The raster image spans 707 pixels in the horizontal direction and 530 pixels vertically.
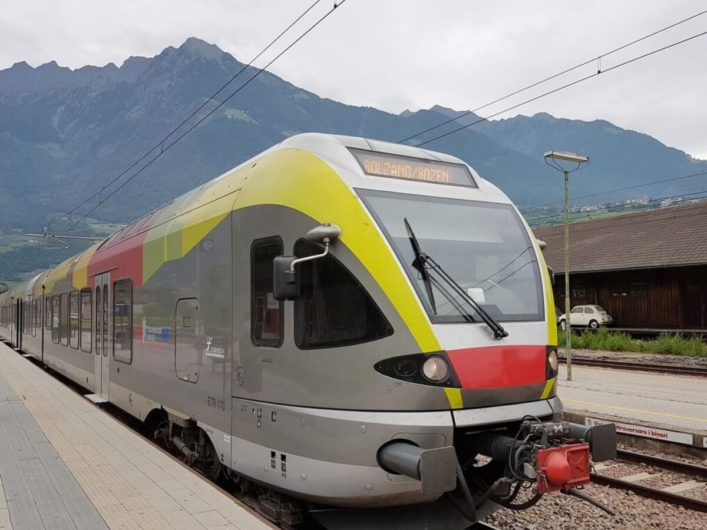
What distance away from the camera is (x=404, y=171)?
5.59 meters

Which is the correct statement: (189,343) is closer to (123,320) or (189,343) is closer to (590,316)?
(123,320)

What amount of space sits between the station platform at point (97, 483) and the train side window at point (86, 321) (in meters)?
2.71

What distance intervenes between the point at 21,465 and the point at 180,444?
5.50 ft

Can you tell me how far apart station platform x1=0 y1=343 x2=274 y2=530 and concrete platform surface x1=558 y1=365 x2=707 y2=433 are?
6741 mm

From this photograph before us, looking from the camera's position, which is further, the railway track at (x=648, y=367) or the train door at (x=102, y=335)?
the railway track at (x=648, y=367)

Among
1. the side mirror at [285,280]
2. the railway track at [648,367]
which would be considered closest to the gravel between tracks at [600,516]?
the side mirror at [285,280]

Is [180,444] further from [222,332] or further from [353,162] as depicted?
[353,162]

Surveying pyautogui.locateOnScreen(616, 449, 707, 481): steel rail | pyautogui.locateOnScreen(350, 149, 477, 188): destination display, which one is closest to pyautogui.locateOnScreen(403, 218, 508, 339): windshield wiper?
pyautogui.locateOnScreen(350, 149, 477, 188): destination display

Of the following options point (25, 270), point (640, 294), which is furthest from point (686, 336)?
point (25, 270)

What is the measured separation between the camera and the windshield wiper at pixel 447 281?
4875 millimetres

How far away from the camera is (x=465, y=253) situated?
5.29 meters

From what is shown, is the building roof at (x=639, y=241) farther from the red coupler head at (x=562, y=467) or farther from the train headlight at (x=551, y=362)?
the red coupler head at (x=562, y=467)

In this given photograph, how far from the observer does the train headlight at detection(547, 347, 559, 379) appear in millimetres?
5254

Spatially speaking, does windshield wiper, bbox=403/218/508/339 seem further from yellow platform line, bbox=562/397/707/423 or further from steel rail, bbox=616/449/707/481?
yellow platform line, bbox=562/397/707/423
